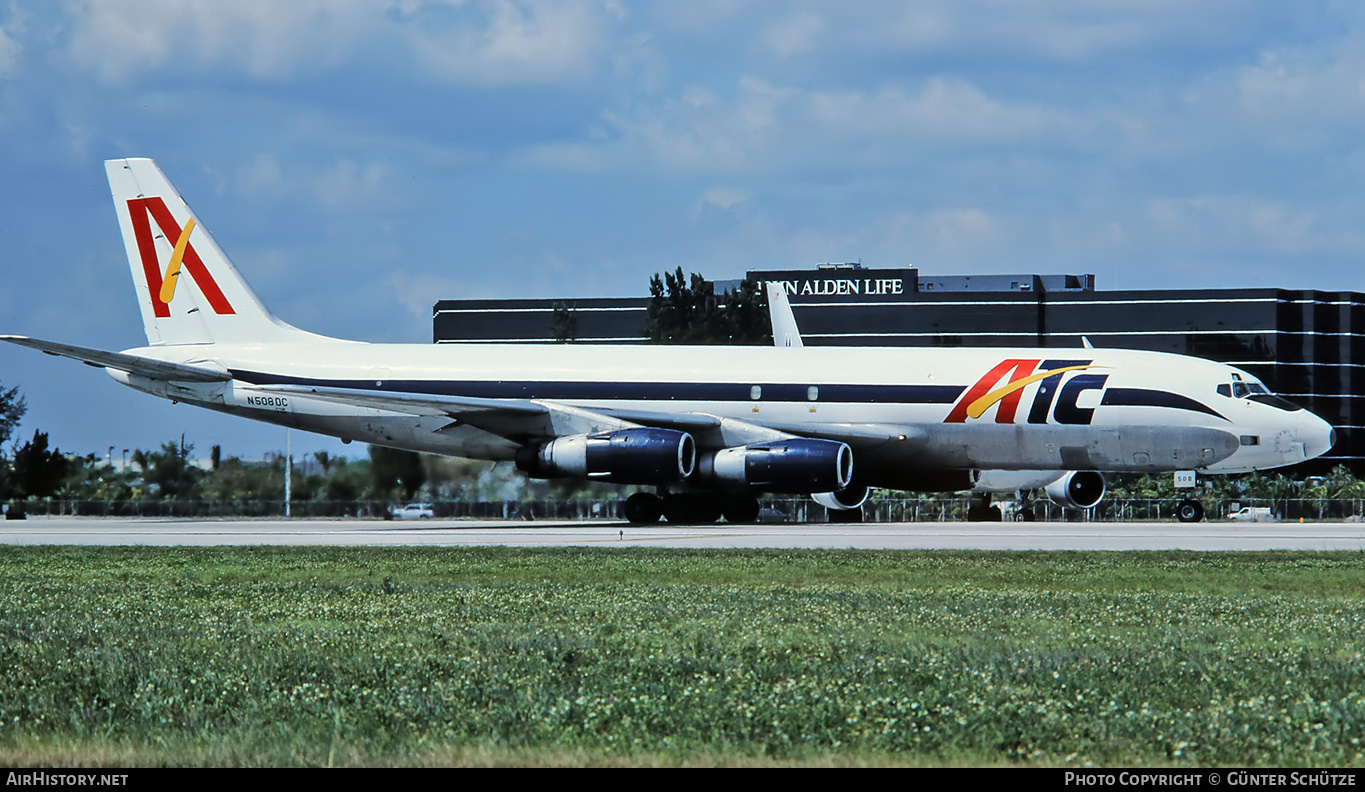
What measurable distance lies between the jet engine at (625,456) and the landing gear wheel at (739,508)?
3216 mm

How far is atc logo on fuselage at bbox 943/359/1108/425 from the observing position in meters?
32.4

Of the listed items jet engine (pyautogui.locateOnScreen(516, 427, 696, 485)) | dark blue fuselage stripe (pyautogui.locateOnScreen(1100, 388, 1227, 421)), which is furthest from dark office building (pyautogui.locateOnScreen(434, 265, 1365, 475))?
dark blue fuselage stripe (pyautogui.locateOnScreen(1100, 388, 1227, 421))

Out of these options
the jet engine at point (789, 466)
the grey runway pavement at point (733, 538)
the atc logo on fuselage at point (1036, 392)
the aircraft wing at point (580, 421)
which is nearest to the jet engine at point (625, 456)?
the aircraft wing at point (580, 421)

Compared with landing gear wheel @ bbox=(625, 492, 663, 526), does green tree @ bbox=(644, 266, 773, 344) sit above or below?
above

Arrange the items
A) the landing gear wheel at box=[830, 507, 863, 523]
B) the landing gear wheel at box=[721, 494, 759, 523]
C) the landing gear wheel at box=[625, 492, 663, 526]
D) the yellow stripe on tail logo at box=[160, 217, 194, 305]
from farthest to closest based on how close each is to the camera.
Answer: the landing gear wheel at box=[830, 507, 863, 523], the yellow stripe on tail logo at box=[160, 217, 194, 305], the landing gear wheel at box=[721, 494, 759, 523], the landing gear wheel at box=[625, 492, 663, 526]

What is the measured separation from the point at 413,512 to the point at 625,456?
24032 millimetres

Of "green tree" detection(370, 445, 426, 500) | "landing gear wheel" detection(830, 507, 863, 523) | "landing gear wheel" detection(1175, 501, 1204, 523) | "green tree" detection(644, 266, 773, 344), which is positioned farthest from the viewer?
"green tree" detection(644, 266, 773, 344)

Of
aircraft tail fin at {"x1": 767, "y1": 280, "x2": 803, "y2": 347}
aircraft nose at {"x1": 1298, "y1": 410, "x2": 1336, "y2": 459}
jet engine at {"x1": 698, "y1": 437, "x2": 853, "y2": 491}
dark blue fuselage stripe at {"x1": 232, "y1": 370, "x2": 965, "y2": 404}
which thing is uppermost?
aircraft tail fin at {"x1": 767, "y1": 280, "x2": 803, "y2": 347}

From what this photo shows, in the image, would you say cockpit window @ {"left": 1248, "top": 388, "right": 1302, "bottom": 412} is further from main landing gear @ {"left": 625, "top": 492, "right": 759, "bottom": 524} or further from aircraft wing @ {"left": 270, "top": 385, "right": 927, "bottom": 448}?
main landing gear @ {"left": 625, "top": 492, "right": 759, "bottom": 524}

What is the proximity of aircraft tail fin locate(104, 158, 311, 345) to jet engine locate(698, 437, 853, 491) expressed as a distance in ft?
Result: 43.6

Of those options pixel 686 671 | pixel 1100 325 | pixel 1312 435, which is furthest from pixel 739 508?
pixel 1100 325

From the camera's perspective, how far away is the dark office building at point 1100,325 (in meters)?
104

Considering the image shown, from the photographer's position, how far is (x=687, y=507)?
3616 cm

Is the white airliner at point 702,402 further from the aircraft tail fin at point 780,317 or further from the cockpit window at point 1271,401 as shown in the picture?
the aircraft tail fin at point 780,317
